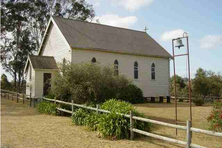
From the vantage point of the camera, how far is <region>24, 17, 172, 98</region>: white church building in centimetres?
2377

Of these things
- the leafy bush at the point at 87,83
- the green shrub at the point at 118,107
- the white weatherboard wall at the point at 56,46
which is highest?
the white weatherboard wall at the point at 56,46

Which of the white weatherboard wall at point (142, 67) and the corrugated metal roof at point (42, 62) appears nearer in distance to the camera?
the corrugated metal roof at point (42, 62)

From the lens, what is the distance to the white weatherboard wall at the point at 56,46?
24.2 meters

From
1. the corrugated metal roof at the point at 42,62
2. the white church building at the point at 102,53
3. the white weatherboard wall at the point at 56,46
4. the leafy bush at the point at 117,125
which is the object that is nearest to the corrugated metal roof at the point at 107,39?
the white church building at the point at 102,53

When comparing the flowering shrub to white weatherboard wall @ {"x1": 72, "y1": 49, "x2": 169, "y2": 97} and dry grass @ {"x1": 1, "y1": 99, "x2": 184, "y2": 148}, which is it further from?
white weatherboard wall @ {"x1": 72, "y1": 49, "x2": 169, "y2": 97}

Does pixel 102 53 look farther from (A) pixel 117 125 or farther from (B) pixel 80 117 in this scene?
(A) pixel 117 125

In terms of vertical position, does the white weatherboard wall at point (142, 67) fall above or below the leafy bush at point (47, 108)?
above

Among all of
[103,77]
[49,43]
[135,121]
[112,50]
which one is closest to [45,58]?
[49,43]

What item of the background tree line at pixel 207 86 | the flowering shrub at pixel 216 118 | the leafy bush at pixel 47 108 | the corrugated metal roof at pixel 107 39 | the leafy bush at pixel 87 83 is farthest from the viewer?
the background tree line at pixel 207 86

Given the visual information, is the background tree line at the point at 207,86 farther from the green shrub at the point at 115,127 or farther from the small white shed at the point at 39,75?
the green shrub at the point at 115,127

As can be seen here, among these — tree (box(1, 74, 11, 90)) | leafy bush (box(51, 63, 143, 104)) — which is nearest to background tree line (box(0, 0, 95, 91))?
tree (box(1, 74, 11, 90))

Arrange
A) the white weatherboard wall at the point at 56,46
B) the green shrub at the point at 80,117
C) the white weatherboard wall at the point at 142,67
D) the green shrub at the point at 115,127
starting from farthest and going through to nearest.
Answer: the white weatherboard wall at the point at 142,67 < the white weatherboard wall at the point at 56,46 < the green shrub at the point at 80,117 < the green shrub at the point at 115,127

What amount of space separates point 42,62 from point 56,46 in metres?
2.49

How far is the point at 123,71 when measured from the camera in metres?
26.8
